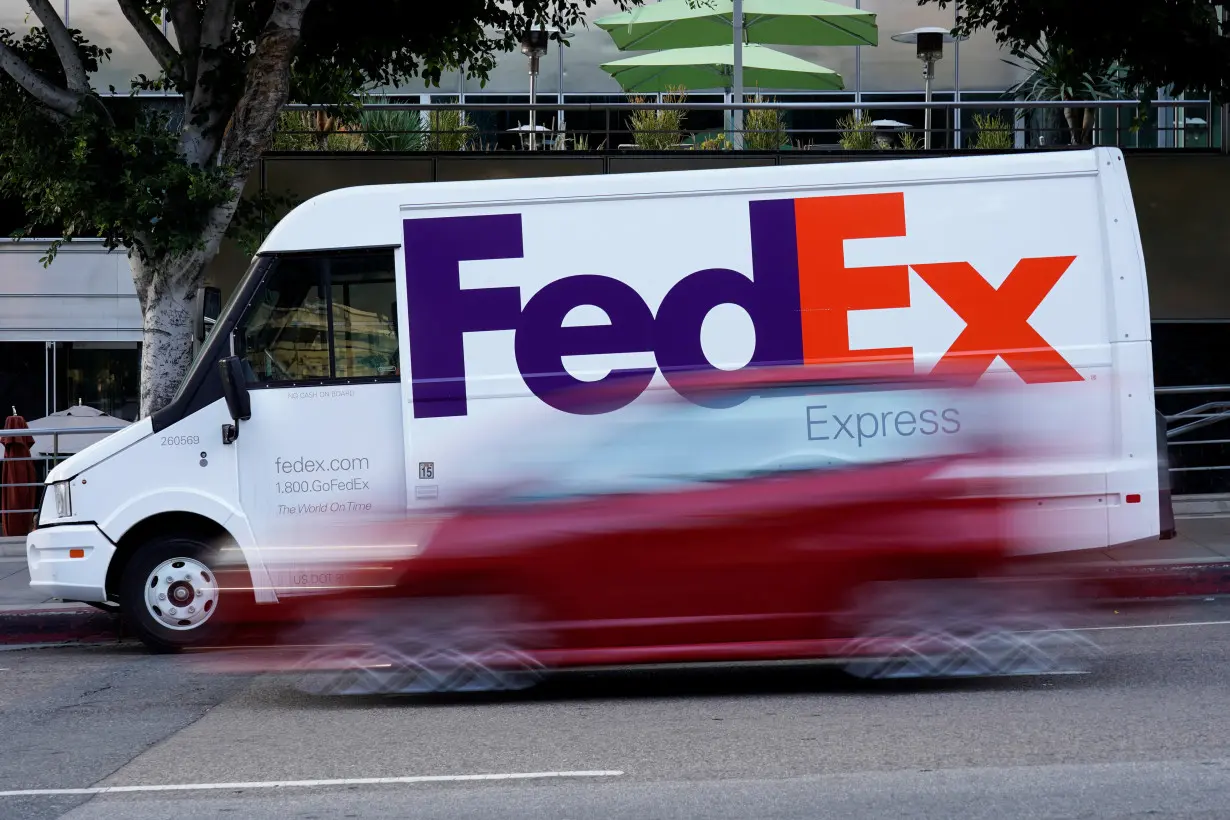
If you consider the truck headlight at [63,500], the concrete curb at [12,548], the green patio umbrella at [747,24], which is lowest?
the concrete curb at [12,548]

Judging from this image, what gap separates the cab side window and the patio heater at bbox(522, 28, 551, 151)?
8464 millimetres

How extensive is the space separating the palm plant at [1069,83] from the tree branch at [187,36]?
8133 millimetres

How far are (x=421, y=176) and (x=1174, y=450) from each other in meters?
9.46

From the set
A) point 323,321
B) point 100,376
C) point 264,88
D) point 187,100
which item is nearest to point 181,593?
point 323,321

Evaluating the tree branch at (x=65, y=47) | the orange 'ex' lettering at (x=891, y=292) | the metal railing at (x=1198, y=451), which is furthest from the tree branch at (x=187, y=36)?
the metal railing at (x=1198, y=451)

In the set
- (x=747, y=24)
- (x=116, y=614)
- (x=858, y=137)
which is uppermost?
(x=747, y=24)

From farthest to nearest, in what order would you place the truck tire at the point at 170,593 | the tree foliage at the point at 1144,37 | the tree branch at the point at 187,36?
the tree branch at the point at 187,36 < the tree foliage at the point at 1144,37 < the truck tire at the point at 170,593

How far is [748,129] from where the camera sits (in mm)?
17953

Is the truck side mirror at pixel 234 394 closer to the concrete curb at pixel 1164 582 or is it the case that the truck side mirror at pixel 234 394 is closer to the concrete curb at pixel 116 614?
the concrete curb at pixel 116 614

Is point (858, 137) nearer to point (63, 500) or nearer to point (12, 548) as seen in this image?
point (12, 548)

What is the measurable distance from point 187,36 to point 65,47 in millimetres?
1123

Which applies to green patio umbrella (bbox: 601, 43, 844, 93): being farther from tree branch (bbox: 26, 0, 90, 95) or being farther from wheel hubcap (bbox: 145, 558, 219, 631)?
wheel hubcap (bbox: 145, 558, 219, 631)

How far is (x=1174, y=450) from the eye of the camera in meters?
16.5

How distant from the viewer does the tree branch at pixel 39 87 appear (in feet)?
41.8
